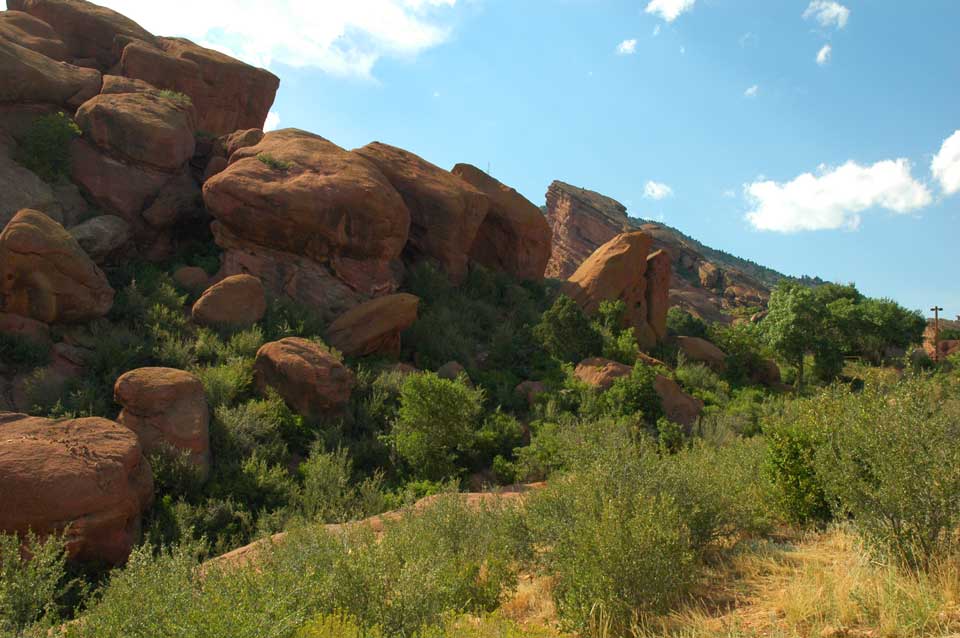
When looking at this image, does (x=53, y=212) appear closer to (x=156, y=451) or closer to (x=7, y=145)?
(x=7, y=145)

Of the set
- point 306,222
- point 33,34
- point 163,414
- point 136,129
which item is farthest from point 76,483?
point 33,34

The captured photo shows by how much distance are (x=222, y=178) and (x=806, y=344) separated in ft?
77.1

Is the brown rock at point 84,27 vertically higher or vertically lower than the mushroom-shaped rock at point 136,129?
higher

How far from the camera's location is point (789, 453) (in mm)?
7500

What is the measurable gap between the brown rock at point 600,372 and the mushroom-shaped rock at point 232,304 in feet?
27.1

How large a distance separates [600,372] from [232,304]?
364 inches

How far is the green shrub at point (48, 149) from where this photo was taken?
15898 mm

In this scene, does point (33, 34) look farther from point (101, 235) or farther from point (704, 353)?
point (704, 353)

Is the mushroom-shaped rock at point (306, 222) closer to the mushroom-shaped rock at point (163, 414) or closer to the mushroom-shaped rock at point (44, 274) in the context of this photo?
the mushroom-shaped rock at point (44, 274)

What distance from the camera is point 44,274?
11.9m

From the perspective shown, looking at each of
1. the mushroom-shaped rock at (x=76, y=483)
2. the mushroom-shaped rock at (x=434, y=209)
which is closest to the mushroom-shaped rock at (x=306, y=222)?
the mushroom-shaped rock at (x=434, y=209)

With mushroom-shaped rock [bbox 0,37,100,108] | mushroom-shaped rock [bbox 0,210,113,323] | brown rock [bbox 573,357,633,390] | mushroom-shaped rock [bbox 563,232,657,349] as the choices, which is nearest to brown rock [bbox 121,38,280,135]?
mushroom-shaped rock [bbox 0,37,100,108]

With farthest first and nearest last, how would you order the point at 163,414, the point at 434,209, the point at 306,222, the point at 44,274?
the point at 434,209, the point at 306,222, the point at 44,274, the point at 163,414

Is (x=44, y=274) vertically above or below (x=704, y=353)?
below
